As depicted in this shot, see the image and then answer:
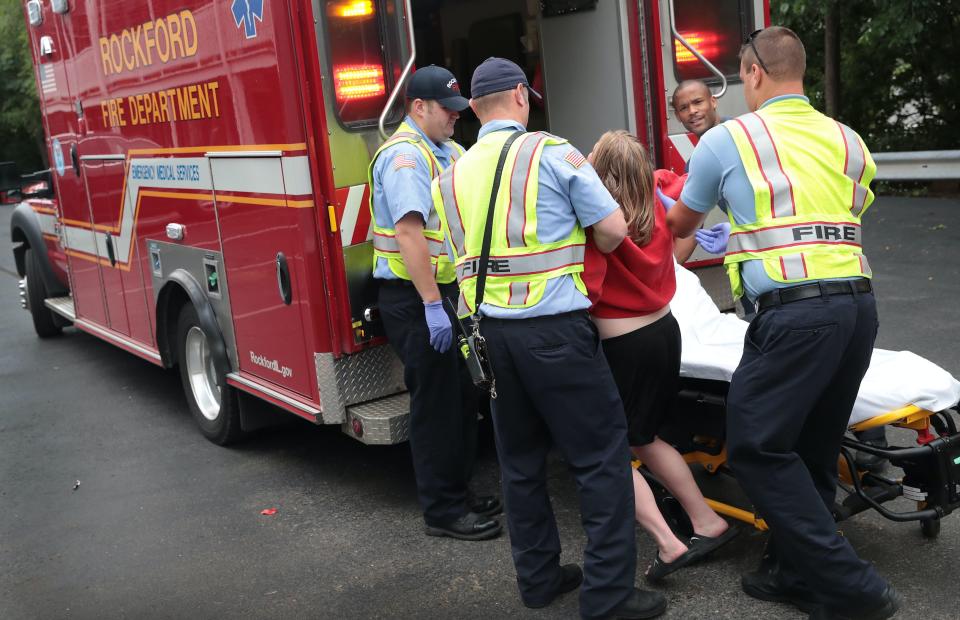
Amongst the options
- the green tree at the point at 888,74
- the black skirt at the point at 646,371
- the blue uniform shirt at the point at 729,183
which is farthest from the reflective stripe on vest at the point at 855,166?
the green tree at the point at 888,74

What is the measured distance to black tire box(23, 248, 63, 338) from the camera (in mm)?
9234

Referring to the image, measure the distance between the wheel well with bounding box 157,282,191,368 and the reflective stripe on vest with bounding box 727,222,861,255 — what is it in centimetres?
369

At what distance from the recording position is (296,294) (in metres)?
4.73

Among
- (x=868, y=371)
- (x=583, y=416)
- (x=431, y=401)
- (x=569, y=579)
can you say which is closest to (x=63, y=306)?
(x=431, y=401)


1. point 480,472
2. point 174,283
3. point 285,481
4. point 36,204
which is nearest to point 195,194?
point 174,283

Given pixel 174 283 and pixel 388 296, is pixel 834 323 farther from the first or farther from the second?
pixel 174 283

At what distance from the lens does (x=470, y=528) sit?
448 centimetres

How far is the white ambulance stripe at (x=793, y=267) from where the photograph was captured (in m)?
3.25

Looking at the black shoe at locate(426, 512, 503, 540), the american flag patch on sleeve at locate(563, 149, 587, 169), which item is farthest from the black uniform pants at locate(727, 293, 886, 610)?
the black shoe at locate(426, 512, 503, 540)

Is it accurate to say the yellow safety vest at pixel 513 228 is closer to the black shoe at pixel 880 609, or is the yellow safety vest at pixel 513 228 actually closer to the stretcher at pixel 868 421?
the stretcher at pixel 868 421

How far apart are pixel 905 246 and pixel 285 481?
6892mm

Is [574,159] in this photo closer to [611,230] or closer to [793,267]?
[611,230]

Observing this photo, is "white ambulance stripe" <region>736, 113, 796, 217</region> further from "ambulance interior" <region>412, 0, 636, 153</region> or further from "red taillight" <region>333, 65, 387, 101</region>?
"ambulance interior" <region>412, 0, 636, 153</region>

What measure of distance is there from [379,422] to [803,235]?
206cm
